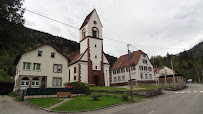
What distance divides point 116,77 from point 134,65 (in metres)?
12.1

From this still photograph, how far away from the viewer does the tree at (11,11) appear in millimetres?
15352

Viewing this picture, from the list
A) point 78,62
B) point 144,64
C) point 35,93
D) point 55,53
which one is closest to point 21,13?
point 35,93

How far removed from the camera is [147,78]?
52656mm

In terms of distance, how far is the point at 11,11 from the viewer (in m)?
16.5

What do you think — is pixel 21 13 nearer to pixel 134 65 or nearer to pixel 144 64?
pixel 134 65

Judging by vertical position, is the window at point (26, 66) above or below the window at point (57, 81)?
above

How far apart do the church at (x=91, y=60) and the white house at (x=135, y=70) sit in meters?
13.5

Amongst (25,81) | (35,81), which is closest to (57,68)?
(35,81)

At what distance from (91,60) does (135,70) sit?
1923 cm

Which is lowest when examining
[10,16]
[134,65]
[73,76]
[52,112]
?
[52,112]

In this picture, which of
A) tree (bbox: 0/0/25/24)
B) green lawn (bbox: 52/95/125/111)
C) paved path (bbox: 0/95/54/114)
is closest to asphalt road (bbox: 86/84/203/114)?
green lawn (bbox: 52/95/125/111)

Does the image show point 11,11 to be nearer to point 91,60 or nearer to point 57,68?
point 57,68

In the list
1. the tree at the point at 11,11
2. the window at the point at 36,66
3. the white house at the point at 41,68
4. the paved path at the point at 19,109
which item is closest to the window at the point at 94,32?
the white house at the point at 41,68

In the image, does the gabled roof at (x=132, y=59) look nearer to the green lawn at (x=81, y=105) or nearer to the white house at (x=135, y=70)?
the white house at (x=135, y=70)
